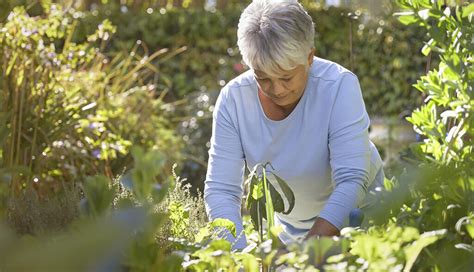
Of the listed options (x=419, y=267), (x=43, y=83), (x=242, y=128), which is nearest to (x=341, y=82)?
(x=242, y=128)

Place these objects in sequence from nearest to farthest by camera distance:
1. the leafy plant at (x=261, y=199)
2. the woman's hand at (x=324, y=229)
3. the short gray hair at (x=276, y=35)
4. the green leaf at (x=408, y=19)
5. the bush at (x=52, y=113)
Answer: the green leaf at (x=408, y=19) → the leafy plant at (x=261, y=199) → the woman's hand at (x=324, y=229) → the short gray hair at (x=276, y=35) → the bush at (x=52, y=113)

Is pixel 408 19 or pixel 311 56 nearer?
pixel 408 19

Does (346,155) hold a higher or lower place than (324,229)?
higher

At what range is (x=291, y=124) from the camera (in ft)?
7.56

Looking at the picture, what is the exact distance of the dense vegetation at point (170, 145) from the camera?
3.01ft

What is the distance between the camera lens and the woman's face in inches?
84.4

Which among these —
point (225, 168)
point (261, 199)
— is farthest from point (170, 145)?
point (261, 199)

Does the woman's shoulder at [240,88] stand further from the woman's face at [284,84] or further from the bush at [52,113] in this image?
the bush at [52,113]

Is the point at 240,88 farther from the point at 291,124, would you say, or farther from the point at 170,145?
the point at 170,145

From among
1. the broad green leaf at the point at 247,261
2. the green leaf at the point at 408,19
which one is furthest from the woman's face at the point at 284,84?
the broad green leaf at the point at 247,261

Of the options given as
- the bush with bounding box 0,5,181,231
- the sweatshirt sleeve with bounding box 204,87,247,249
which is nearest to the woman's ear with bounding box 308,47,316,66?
the sweatshirt sleeve with bounding box 204,87,247,249

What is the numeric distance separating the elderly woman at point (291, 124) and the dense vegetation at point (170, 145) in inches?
7.2

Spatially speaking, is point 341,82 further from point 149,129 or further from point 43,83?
point 149,129

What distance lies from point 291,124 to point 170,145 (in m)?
2.79
